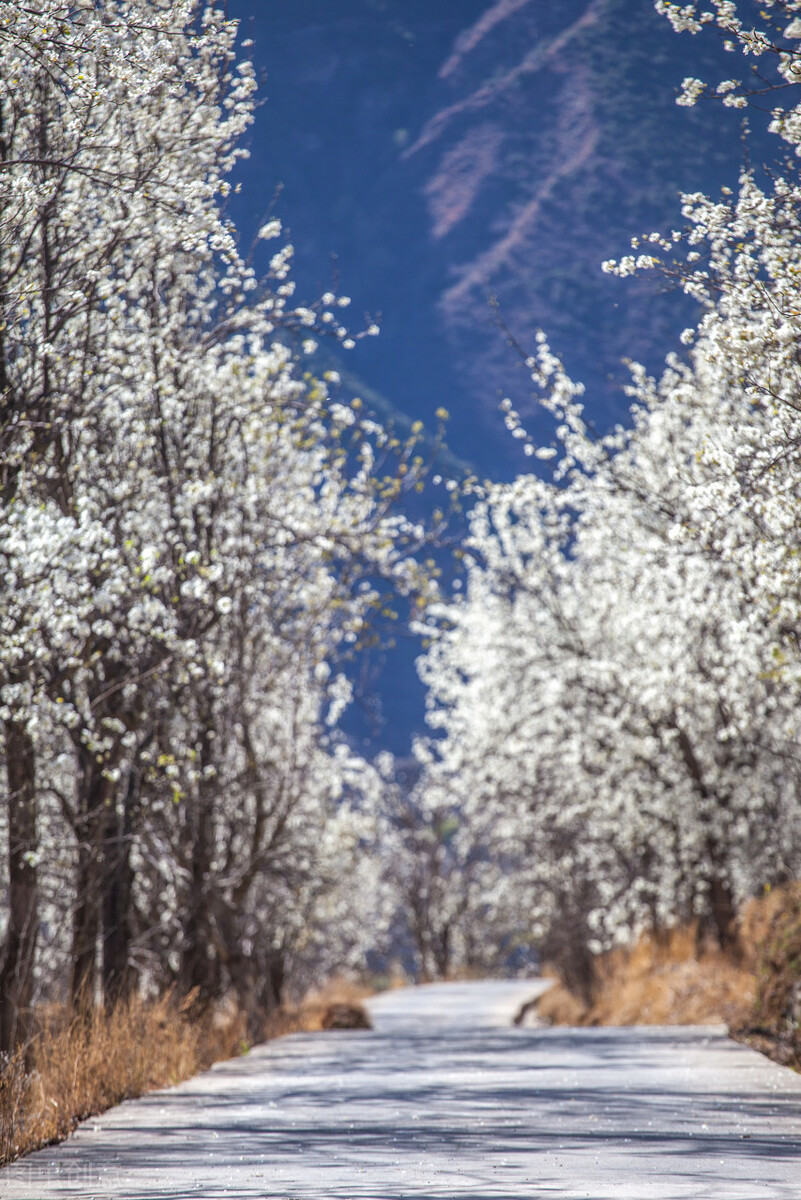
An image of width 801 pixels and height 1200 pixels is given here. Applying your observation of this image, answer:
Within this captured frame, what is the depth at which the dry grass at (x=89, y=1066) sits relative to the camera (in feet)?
23.2

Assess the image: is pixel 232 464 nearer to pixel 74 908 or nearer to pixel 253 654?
pixel 253 654

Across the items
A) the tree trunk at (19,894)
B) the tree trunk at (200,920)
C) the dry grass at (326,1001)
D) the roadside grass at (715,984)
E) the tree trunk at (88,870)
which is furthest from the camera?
the dry grass at (326,1001)

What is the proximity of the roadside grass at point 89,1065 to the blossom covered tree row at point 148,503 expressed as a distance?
56 cm

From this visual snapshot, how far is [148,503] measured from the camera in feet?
39.9

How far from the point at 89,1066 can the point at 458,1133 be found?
276 cm

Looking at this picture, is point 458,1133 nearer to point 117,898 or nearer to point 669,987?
point 117,898

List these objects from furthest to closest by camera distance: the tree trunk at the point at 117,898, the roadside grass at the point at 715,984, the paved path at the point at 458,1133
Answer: the tree trunk at the point at 117,898 < the roadside grass at the point at 715,984 < the paved path at the point at 458,1133

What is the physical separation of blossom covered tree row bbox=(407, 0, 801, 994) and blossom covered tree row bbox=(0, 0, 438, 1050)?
104 inches

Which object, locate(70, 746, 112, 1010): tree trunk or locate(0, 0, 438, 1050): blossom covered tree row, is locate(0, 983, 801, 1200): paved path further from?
locate(0, 0, 438, 1050): blossom covered tree row

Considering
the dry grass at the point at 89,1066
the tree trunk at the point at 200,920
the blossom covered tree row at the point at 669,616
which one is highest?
the blossom covered tree row at the point at 669,616

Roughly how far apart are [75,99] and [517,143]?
111975 mm

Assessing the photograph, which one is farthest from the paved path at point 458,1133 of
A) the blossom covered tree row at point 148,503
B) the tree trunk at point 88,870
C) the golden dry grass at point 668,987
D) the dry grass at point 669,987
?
the dry grass at point 669,987

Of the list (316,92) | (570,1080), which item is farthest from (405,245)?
(570,1080)

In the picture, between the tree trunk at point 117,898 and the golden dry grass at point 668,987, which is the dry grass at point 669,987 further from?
the tree trunk at point 117,898
